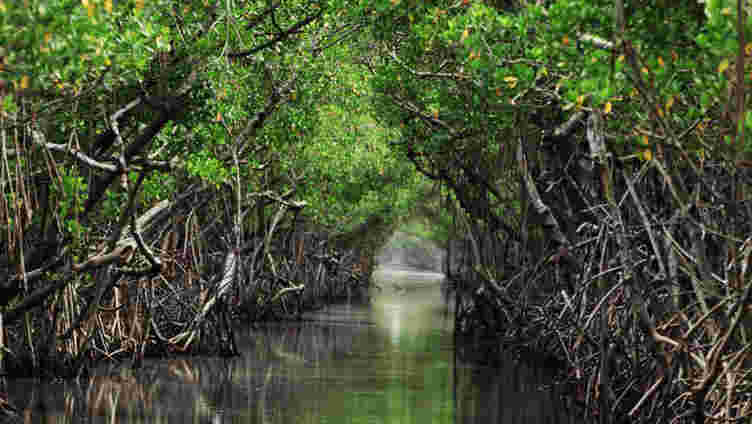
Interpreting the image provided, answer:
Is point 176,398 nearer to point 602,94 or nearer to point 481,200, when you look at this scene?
point 602,94

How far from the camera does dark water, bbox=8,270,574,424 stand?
10.3 metres

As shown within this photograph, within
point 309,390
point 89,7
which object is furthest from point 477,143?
point 89,7

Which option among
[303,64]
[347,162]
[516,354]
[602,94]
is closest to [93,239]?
[303,64]

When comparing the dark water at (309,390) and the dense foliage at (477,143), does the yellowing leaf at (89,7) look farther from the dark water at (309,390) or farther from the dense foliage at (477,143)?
the dark water at (309,390)

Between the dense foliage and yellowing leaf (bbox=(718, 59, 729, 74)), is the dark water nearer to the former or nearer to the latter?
the dense foliage

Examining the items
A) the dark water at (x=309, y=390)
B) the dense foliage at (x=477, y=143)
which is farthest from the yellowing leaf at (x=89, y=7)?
the dark water at (x=309, y=390)

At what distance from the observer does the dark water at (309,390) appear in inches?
406

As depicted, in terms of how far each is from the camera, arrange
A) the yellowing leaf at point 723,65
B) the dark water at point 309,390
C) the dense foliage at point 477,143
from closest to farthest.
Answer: the yellowing leaf at point 723,65 < the dense foliage at point 477,143 < the dark water at point 309,390

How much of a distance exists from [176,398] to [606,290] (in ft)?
15.4

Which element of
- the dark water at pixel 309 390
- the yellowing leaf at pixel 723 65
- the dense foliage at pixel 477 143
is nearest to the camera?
the yellowing leaf at pixel 723 65

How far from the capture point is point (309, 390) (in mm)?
12523

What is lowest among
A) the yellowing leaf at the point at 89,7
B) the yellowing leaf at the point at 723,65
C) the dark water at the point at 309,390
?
the dark water at the point at 309,390

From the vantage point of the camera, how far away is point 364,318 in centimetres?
2731

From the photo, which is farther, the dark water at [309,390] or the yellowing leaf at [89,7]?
the dark water at [309,390]
